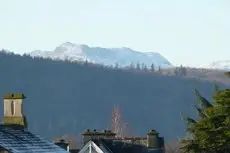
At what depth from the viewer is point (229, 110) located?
82.4 feet

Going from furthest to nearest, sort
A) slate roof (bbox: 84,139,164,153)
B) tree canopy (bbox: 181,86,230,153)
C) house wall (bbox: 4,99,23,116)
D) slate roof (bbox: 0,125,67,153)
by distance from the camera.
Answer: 1. slate roof (bbox: 84,139,164,153)
2. house wall (bbox: 4,99,23,116)
3. slate roof (bbox: 0,125,67,153)
4. tree canopy (bbox: 181,86,230,153)

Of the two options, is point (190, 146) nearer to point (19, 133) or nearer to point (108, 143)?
point (19, 133)

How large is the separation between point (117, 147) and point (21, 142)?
16.4 metres

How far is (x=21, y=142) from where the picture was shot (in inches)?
Result: 1050

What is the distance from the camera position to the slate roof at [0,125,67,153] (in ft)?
83.9

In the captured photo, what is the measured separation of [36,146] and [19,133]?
60cm

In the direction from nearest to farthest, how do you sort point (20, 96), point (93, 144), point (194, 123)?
point (194, 123), point (20, 96), point (93, 144)

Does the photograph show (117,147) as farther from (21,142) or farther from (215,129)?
(215,129)

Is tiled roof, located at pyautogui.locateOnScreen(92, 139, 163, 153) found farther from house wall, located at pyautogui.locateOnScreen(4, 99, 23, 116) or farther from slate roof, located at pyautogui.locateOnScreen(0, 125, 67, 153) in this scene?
slate roof, located at pyautogui.locateOnScreen(0, 125, 67, 153)

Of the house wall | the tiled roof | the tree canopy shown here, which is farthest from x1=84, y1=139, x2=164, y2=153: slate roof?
the tree canopy

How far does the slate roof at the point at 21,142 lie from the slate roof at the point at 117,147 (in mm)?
12943

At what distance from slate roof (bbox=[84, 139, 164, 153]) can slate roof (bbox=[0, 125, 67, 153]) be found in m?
12.9

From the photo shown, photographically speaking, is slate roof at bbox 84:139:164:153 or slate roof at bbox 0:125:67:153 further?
slate roof at bbox 84:139:164:153

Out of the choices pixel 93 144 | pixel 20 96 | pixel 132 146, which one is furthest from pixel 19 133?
pixel 132 146
